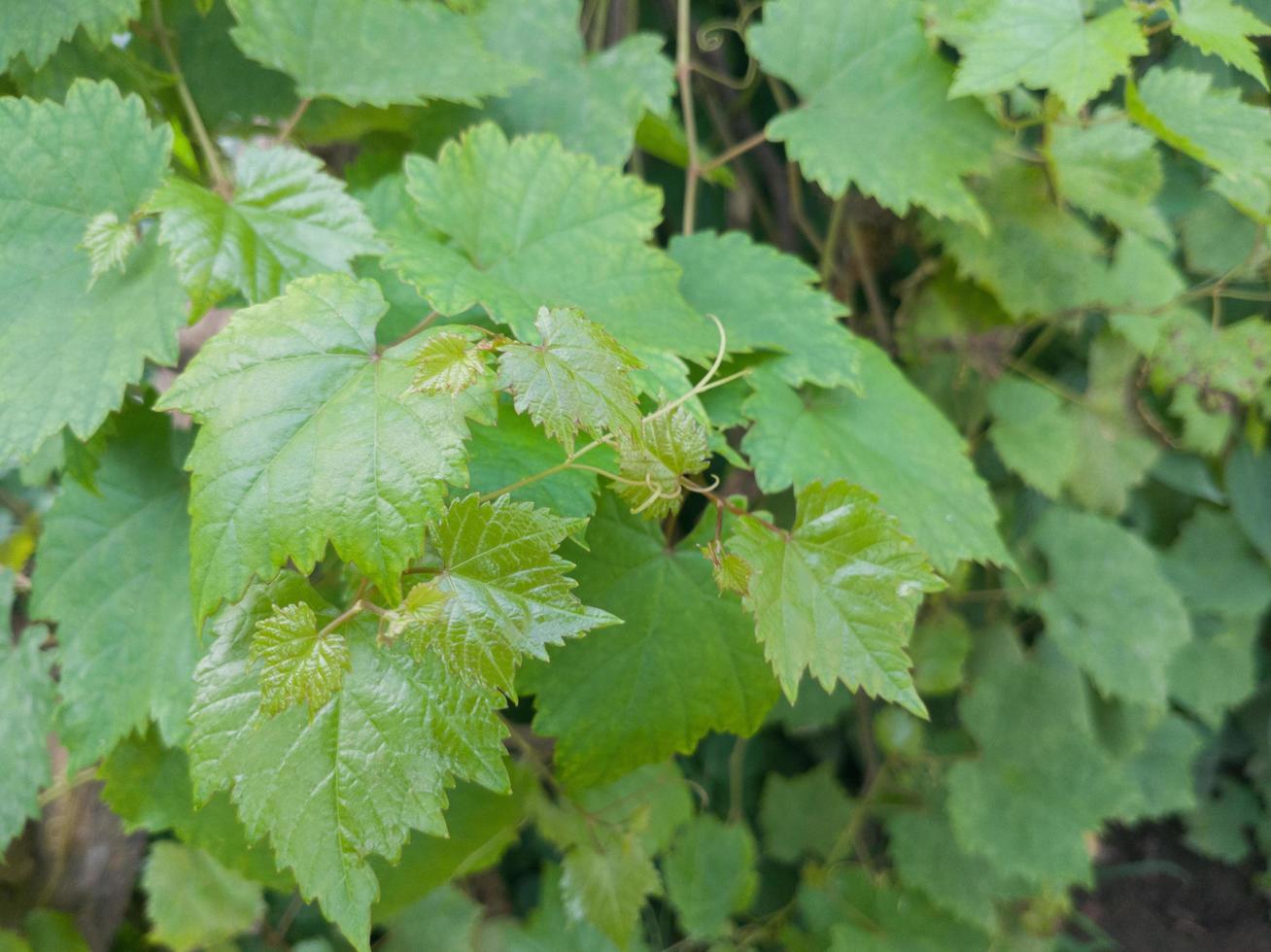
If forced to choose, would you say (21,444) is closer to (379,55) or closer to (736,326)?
(379,55)

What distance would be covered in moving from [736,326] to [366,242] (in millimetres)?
315

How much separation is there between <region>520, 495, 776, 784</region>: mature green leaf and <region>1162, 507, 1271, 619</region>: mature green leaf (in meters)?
1.44

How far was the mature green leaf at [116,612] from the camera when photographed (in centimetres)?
69

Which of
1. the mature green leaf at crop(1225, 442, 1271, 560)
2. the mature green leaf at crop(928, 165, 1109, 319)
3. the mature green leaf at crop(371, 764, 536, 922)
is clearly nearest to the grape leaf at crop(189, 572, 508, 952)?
the mature green leaf at crop(371, 764, 536, 922)

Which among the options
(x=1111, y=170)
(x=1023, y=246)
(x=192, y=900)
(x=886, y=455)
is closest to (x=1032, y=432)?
(x=1023, y=246)

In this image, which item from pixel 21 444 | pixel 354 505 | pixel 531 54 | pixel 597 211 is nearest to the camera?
pixel 354 505

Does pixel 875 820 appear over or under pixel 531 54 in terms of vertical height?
under

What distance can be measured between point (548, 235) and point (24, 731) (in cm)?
65

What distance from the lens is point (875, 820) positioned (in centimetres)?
156

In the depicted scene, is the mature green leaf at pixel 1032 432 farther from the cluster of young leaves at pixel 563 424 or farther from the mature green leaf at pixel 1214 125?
the mature green leaf at pixel 1214 125

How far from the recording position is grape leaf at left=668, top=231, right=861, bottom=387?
73 centimetres

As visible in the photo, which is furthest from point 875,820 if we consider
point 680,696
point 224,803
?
point 224,803

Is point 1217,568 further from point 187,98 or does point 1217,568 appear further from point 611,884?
point 187,98

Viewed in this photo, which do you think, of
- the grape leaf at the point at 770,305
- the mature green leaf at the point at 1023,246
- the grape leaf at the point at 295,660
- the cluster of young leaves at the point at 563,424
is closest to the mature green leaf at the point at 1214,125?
the cluster of young leaves at the point at 563,424
